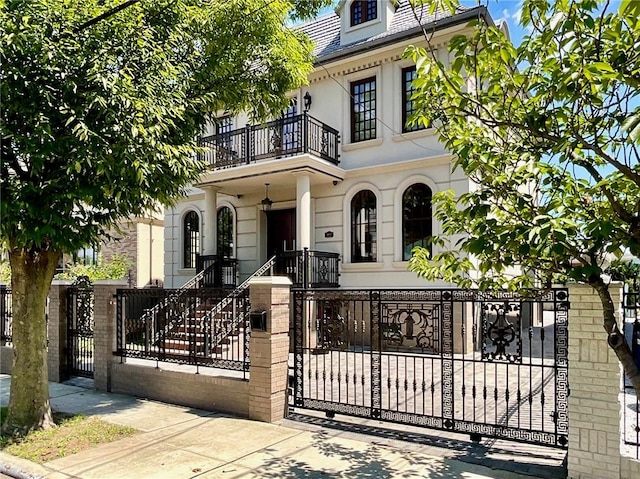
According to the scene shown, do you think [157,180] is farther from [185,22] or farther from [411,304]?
[411,304]

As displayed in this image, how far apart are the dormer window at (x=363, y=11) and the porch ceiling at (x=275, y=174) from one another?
15.6ft

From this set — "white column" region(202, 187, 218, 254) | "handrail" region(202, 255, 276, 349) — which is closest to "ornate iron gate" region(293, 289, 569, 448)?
"handrail" region(202, 255, 276, 349)

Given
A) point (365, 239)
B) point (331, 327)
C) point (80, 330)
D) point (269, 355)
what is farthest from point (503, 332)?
point (365, 239)

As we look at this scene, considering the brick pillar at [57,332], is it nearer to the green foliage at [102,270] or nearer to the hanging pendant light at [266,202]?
the hanging pendant light at [266,202]

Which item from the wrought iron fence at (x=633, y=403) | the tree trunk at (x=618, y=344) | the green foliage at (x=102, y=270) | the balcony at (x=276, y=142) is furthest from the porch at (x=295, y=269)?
the tree trunk at (x=618, y=344)

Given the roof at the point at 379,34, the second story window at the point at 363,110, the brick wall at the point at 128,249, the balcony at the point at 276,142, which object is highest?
the roof at the point at 379,34

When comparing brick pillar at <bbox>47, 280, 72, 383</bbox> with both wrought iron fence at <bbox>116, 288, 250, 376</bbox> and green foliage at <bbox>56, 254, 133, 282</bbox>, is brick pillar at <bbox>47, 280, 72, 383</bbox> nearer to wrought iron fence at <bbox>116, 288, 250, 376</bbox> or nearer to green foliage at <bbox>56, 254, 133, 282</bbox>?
wrought iron fence at <bbox>116, 288, 250, 376</bbox>

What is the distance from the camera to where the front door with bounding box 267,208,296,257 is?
15.4 m

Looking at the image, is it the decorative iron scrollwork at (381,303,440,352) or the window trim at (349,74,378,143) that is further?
the window trim at (349,74,378,143)

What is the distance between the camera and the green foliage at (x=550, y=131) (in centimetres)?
296

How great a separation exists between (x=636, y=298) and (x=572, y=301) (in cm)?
72

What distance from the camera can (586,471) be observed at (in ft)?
14.0

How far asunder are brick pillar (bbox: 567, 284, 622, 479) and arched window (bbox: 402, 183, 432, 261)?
8.34 metres

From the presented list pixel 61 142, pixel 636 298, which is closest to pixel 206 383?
pixel 61 142
